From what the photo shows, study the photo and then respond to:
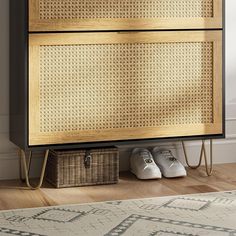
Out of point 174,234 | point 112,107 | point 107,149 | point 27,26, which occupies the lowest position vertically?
point 174,234

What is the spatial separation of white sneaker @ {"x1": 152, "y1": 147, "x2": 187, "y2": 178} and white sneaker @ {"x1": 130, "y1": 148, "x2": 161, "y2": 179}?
1.9 inches

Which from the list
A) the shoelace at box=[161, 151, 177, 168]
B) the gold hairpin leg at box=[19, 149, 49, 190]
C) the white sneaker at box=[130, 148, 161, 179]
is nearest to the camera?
the gold hairpin leg at box=[19, 149, 49, 190]

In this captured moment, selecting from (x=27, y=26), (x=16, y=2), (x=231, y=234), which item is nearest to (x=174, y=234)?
(x=231, y=234)

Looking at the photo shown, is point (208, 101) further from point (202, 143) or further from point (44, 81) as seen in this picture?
point (44, 81)

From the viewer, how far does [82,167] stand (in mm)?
3359

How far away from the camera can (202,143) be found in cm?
374

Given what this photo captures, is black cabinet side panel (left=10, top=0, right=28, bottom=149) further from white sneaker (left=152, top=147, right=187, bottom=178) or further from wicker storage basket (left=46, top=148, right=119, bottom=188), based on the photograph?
white sneaker (left=152, top=147, right=187, bottom=178)

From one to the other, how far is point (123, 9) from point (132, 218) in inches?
38.9

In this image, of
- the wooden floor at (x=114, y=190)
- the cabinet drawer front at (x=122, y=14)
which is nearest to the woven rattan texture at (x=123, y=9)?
the cabinet drawer front at (x=122, y=14)

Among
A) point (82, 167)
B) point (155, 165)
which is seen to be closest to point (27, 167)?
point (82, 167)

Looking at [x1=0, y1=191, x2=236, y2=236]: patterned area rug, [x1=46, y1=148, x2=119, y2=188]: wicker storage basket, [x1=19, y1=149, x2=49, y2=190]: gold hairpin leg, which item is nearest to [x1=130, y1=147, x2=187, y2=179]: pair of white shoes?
[x1=46, y1=148, x2=119, y2=188]: wicker storage basket

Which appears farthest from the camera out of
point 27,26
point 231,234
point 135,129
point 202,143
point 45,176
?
point 202,143

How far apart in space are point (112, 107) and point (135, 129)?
16 centimetres

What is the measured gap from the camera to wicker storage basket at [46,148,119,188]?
3.31 meters
